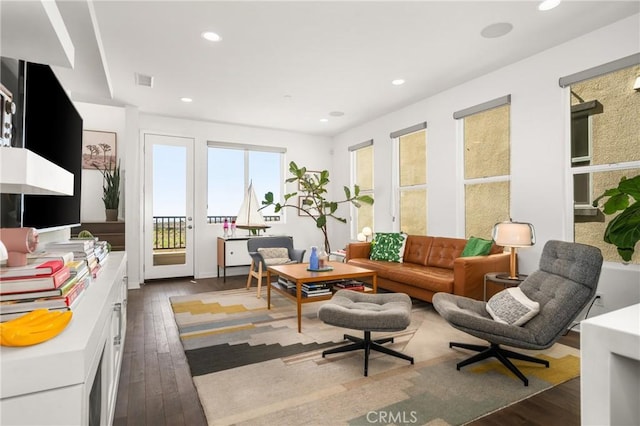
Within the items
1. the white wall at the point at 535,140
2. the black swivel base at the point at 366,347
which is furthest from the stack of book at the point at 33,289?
the white wall at the point at 535,140

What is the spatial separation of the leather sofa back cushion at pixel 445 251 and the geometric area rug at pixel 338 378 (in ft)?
3.62

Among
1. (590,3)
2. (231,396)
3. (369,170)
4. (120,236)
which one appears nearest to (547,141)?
(590,3)

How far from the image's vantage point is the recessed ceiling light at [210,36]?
309cm

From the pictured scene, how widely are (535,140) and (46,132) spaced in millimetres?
4180

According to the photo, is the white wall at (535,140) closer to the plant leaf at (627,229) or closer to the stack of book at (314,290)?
the plant leaf at (627,229)

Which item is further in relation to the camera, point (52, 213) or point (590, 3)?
point (590, 3)

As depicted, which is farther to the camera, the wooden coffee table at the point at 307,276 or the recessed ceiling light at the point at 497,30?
the wooden coffee table at the point at 307,276

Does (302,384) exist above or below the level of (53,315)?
below

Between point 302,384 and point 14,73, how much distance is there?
2338 mm

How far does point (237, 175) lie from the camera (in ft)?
21.1

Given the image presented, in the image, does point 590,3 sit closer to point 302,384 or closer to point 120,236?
point 302,384

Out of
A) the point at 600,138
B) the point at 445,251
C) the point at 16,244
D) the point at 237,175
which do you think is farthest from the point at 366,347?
the point at 237,175

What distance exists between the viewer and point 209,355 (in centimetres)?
267

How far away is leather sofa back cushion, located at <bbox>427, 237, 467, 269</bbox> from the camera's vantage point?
13.9ft
